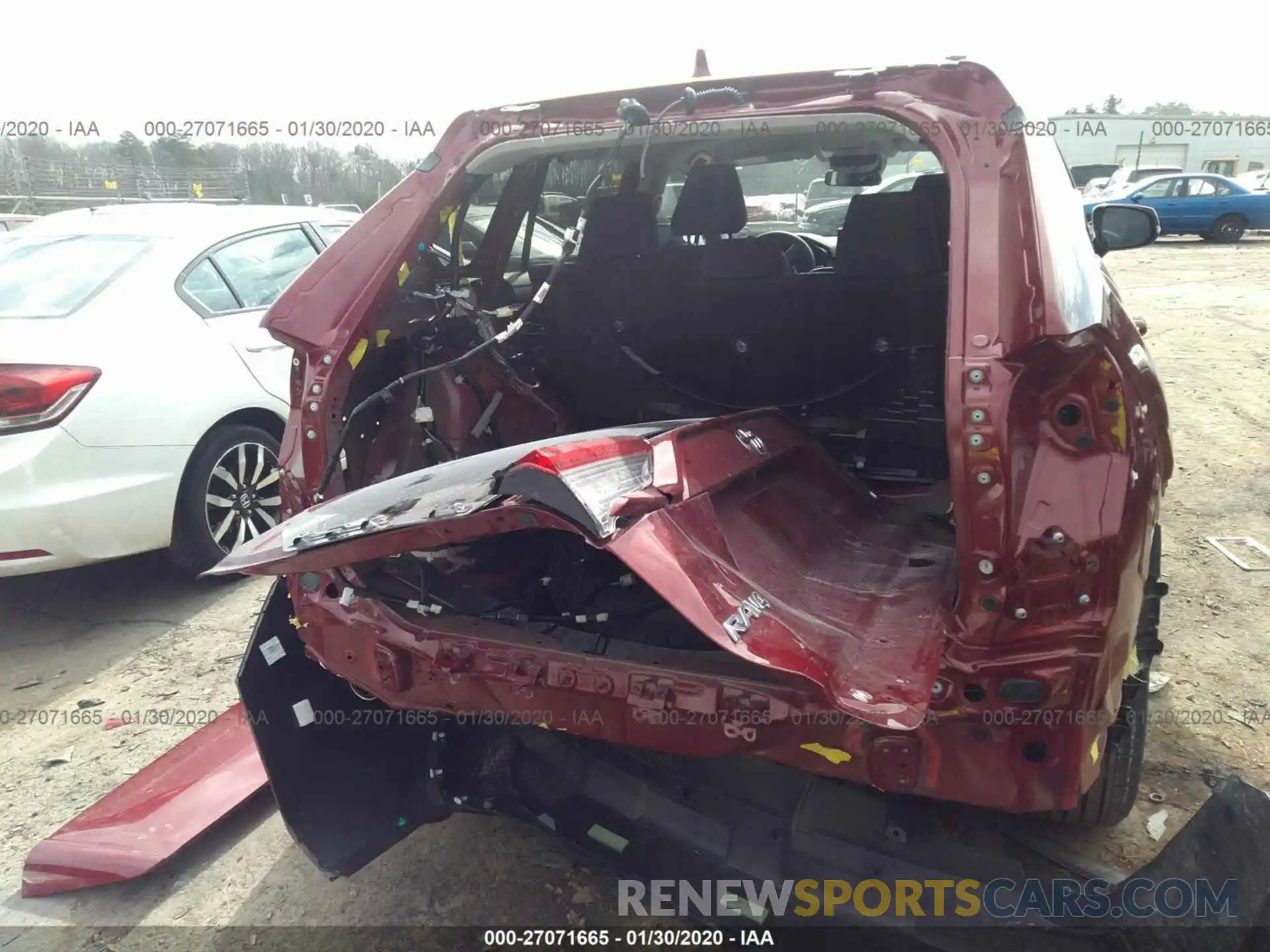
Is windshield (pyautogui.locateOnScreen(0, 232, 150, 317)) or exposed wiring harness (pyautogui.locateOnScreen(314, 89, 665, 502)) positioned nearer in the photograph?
exposed wiring harness (pyautogui.locateOnScreen(314, 89, 665, 502))

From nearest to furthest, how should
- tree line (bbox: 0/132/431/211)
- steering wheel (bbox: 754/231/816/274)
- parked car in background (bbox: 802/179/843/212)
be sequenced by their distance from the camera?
steering wheel (bbox: 754/231/816/274)
parked car in background (bbox: 802/179/843/212)
tree line (bbox: 0/132/431/211)

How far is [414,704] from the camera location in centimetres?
203

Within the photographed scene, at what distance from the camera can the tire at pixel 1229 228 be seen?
62.7 ft

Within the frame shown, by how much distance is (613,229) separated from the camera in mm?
3250

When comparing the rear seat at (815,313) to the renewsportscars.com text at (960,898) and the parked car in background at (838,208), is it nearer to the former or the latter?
the parked car in background at (838,208)

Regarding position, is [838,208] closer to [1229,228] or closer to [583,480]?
[583,480]

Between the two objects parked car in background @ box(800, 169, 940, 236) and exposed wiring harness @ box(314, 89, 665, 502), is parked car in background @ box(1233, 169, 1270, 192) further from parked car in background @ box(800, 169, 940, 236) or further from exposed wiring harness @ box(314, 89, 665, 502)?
exposed wiring harness @ box(314, 89, 665, 502)

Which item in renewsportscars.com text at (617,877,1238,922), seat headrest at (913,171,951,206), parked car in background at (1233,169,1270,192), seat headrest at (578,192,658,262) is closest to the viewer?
renewsportscars.com text at (617,877,1238,922)

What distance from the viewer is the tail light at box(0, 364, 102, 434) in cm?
338

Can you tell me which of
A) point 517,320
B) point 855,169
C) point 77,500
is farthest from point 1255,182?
point 77,500

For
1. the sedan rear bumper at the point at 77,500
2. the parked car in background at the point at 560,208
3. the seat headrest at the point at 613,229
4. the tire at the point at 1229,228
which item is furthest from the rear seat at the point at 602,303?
the tire at the point at 1229,228

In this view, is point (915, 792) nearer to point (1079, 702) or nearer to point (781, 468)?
point (1079, 702)

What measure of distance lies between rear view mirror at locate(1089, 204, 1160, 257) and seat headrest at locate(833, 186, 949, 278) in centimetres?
76

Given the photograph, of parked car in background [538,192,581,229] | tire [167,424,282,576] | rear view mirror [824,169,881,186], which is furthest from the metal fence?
rear view mirror [824,169,881,186]
